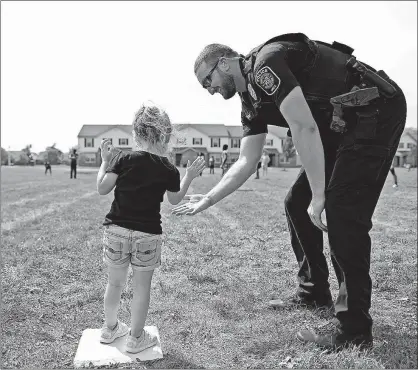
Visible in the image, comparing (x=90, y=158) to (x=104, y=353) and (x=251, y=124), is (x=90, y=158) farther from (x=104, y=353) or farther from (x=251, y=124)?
(x=104, y=353)

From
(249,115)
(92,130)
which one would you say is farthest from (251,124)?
(92,130)

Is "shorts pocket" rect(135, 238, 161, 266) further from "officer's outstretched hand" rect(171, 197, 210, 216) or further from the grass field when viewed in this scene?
the grass field

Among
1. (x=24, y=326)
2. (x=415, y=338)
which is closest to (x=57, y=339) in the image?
(x=24, y=326)

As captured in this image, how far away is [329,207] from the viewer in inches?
125

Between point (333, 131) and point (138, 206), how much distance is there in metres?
1.53

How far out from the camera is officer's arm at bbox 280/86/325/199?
9.39 feet

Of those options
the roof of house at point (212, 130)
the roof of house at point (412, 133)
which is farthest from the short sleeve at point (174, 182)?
the roof of house at point (412, 133)

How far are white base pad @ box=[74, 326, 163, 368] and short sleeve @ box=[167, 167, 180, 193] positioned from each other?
114 cm

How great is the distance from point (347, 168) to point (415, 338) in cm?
150

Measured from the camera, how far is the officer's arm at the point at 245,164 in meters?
3.62

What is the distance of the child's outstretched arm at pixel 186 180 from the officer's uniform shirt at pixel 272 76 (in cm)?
57

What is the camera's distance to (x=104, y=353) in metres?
3.24

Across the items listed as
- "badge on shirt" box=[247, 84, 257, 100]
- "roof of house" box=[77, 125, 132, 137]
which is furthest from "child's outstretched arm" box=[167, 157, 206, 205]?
"roof of house" box=[77, 125, 132, 137]

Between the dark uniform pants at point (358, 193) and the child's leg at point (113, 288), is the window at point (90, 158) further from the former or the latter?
the dark uniform pants at point (358, 193)
